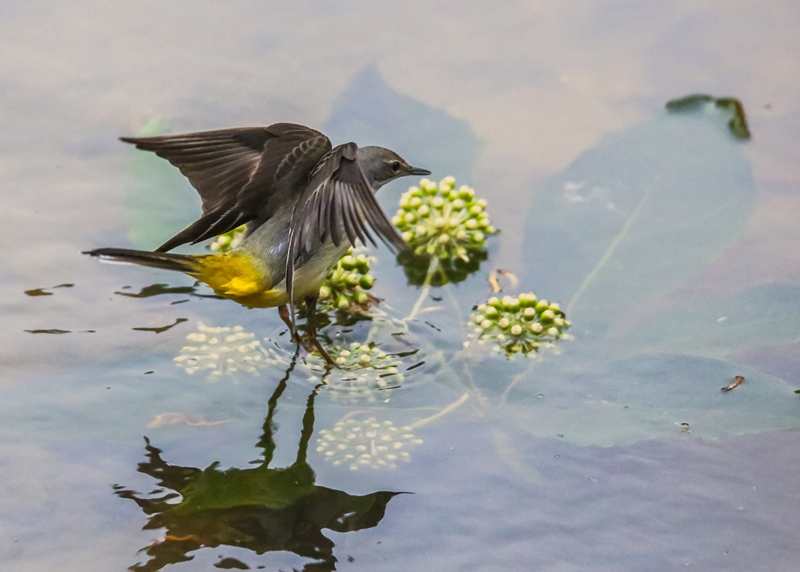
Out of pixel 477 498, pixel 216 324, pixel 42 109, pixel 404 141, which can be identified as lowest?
pixel 477 498

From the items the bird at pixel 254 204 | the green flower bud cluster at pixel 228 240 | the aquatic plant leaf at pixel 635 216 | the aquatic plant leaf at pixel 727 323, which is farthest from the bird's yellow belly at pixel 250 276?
the aquatic plant leaf at pixel 727 323

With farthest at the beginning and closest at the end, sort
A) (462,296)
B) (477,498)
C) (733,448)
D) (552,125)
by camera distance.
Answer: (552,125)
(462,296)
(733,448)
(477,498)

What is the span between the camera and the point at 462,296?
4.63m

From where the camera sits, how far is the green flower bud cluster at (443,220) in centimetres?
478

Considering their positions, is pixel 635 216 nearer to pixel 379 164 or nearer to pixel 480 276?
pixel 480 276

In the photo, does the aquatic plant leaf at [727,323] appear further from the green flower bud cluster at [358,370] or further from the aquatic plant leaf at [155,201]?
the aquatic plant leaf at [155,201]

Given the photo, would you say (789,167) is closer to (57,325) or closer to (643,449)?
(643,449)

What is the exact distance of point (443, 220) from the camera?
479cm

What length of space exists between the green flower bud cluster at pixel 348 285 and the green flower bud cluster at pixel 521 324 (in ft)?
1.92

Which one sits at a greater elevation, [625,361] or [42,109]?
[42,109]

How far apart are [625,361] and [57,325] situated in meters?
2.65

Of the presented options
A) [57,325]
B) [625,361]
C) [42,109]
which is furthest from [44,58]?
[625,361]

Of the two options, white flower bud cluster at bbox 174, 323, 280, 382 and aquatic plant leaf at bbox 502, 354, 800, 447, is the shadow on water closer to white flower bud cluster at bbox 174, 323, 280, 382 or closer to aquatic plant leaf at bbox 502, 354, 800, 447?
white flower bud cluster at bbox 174, 323, 280, 382

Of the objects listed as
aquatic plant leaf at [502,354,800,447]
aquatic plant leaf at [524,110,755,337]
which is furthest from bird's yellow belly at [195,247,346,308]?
aquatic plant leaf at [524,110,755,337]
